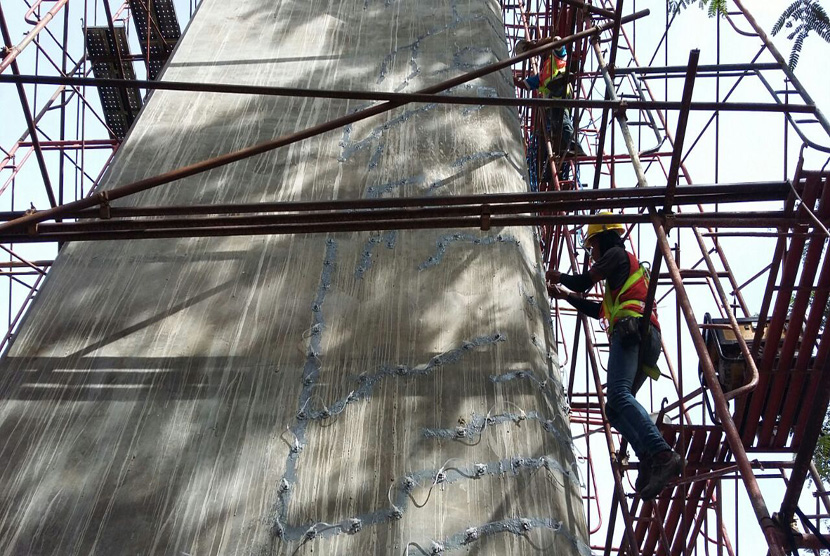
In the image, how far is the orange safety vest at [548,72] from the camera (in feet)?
34.2

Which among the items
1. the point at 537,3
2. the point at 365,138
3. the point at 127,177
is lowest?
the point at 127,177

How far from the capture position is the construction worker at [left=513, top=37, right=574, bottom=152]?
10281mm

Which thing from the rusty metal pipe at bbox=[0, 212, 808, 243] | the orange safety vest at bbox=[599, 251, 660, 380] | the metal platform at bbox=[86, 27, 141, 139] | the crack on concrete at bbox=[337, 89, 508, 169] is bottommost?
the rusty metal pipe at bbox=[0, 212, 808, 243]

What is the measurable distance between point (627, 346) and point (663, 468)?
101 cm

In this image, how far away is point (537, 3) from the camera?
14078 mm

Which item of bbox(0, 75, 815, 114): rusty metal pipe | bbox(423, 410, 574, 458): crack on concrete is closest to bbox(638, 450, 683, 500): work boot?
bbox(423, 410, 574, 458): crack on concrete

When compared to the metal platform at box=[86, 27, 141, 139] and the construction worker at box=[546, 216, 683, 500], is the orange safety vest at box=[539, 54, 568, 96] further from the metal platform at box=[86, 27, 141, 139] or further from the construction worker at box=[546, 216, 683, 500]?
the metal platform at box=[86, 27, 141, 139]

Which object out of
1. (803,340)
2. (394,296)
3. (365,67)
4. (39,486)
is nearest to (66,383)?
(39,486)

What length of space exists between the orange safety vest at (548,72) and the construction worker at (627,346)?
4.05 metres

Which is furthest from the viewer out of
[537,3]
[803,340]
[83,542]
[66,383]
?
[537,3]

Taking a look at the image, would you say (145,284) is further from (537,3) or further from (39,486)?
(537,3)

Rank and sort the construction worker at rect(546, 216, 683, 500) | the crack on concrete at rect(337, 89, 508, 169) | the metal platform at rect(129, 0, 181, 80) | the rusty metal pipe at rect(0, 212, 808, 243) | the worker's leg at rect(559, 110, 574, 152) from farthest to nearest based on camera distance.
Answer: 1. the metal platform at rect(129, 0, 181, 80)
2. the worker's leg at rect(559, 110, 574, 152)
3. the crack on concrete at rect(337, 89, 508, 169)
4. the construction worker at rect(546, 216, 683, 500)
5. the rusty metal pipe at rect(0, 212, 808, 243)

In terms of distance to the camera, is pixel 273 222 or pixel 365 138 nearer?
pixel 273 222

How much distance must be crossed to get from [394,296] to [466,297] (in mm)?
507
